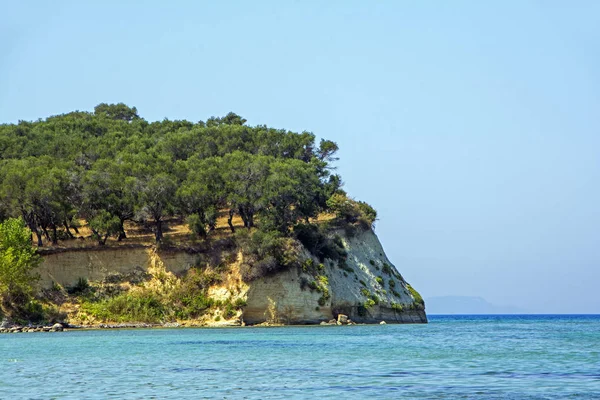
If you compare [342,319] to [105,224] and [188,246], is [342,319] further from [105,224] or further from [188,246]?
[105,224]

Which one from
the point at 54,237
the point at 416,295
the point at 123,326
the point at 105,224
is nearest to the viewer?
the point at 123,326

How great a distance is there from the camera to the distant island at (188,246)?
231ft

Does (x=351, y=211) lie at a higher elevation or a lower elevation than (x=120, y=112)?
lower

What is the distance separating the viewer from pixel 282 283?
7125 cm

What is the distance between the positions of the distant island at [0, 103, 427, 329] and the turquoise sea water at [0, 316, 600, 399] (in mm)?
20209

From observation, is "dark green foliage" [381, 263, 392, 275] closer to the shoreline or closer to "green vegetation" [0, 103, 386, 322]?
"green vegetation" [0, 103, 386, 322]

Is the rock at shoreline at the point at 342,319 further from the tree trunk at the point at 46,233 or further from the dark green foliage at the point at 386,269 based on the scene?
the tree trunk at the point at 46,233

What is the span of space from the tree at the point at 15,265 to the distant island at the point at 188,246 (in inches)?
4.5

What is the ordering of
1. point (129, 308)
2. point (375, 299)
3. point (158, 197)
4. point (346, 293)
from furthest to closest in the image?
point (375, 299)
point (346, 293)
point (158, 197)
point (129, 308)

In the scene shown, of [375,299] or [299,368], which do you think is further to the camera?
[375,299]

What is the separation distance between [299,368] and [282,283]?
128 ft

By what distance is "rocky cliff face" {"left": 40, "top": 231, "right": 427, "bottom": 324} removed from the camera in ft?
233

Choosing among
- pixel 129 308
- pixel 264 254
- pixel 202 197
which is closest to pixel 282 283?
pixel 264 254

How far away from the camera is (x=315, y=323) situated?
2854 inches
